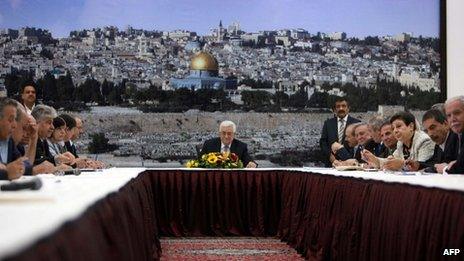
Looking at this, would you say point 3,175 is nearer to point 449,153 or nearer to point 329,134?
point 449,153

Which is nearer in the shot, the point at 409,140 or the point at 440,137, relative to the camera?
the point at 440,137

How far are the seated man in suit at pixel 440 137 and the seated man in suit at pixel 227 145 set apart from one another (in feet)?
8.30

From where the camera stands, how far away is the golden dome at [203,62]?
8438 mm

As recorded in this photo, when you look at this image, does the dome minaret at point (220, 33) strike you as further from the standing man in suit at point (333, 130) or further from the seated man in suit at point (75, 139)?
the seated man in suit at point (75, 139)

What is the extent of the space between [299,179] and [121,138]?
3291 millimetres

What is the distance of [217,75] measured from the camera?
27.6ft

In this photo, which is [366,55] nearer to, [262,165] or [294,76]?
[294,76]

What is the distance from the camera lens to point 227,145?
717cm

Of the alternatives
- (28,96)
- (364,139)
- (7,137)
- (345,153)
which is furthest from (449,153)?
(28,96)

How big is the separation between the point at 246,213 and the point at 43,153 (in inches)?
72.5

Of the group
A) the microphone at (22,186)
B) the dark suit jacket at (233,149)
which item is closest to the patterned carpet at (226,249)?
the dark suit jacket at (233,149)

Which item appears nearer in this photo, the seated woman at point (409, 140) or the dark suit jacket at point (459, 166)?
the dark suit jacket at point (459, 166)

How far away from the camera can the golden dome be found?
8438 millimetres

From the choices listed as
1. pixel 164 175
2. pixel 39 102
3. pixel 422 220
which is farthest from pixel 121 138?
pixel 422 220
